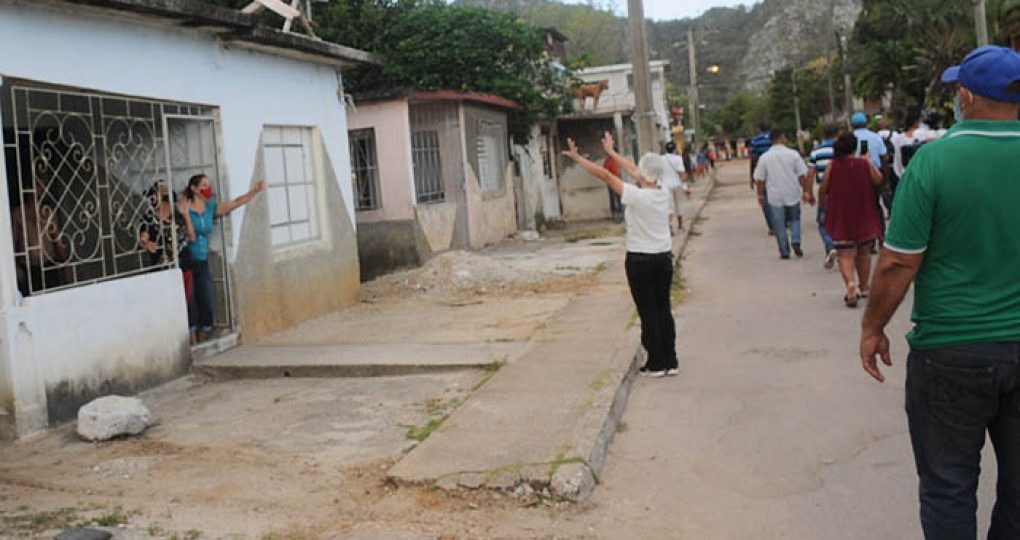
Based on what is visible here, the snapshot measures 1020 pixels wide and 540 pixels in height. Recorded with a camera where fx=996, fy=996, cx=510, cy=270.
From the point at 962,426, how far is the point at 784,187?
10.7 metres

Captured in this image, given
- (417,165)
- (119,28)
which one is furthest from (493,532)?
(417,165)

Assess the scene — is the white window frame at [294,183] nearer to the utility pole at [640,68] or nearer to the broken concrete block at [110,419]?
the broken concrete block at [110,419]

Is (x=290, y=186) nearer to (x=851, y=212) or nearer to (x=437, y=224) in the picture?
(x=437, y=224)

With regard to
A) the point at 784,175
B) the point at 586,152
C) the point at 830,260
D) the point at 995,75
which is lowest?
the point at 830,260

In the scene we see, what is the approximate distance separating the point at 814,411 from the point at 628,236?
6.35 feet

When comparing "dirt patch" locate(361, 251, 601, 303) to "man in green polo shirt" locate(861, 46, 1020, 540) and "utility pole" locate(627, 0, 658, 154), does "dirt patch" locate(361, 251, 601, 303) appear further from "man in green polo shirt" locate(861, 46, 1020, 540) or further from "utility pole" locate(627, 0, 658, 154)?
"man in green polo shirt" locate(861, 46, 1020, 540)

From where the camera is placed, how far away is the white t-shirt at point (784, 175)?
44.0 ft

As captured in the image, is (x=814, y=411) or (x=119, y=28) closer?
(x=814, y=411)

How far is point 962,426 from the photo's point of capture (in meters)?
3.15

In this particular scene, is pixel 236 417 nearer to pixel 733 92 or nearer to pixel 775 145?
pixel 775 145

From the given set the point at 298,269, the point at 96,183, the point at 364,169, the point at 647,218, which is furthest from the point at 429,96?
the point at 647,218

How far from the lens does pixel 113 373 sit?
723cm

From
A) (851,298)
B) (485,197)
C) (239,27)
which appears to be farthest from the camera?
(485,197)

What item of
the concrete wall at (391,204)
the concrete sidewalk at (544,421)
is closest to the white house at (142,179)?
the concrete sidewalk at (544,421)
